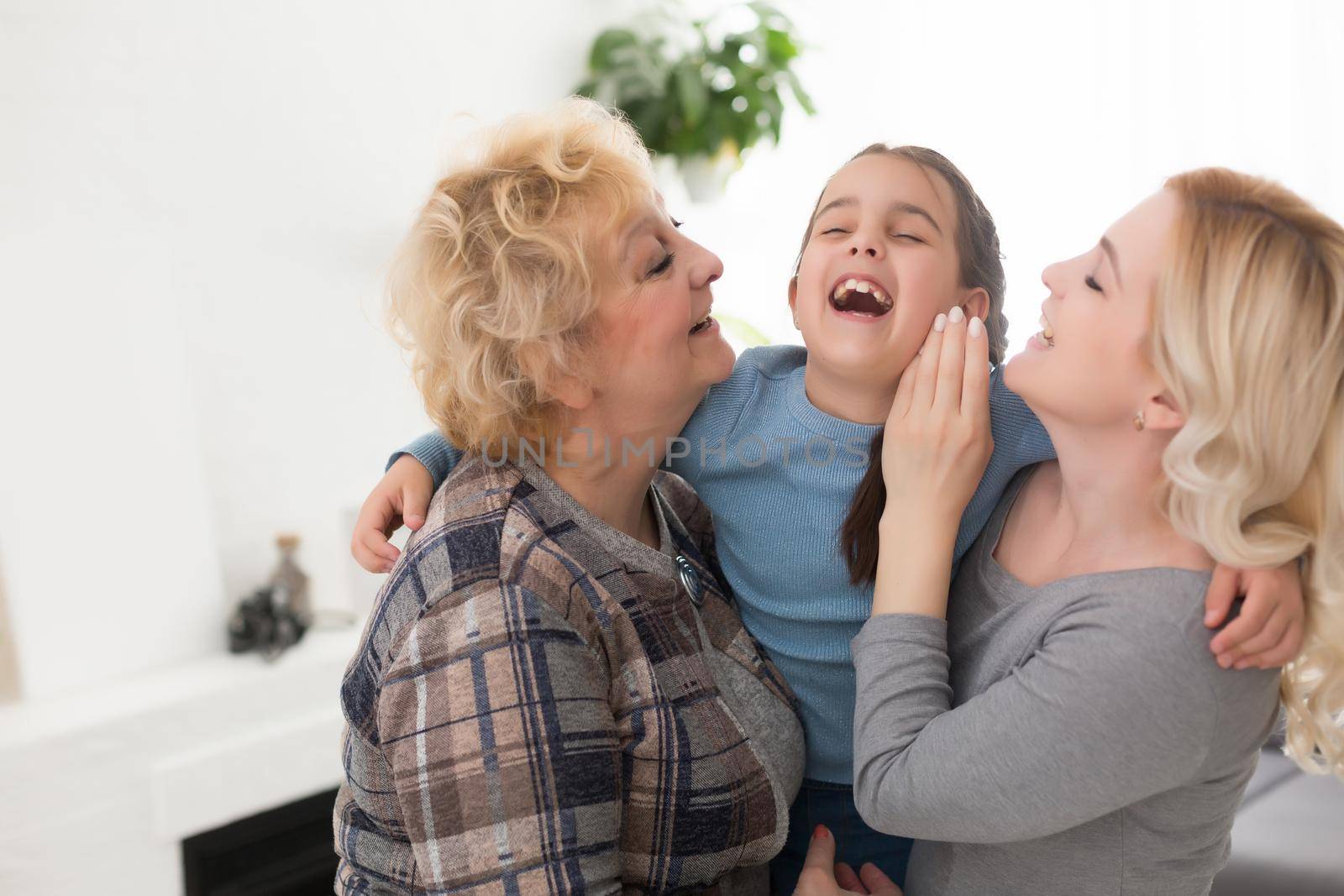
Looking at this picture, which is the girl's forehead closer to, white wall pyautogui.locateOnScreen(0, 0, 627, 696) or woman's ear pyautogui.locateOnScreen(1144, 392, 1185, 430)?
woman's ear pyautogui.locateOnScreen(1144, 392, 1185, 430)

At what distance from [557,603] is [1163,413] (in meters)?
0.66

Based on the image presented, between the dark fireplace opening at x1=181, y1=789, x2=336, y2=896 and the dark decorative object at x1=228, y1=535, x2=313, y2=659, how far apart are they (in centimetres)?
42

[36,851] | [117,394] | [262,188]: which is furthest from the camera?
[262,188]

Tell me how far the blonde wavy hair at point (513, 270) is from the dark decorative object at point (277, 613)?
1816 millimetres

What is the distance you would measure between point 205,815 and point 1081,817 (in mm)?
2354

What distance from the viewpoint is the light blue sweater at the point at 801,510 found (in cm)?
141

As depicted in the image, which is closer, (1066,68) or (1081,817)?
(1081,817)

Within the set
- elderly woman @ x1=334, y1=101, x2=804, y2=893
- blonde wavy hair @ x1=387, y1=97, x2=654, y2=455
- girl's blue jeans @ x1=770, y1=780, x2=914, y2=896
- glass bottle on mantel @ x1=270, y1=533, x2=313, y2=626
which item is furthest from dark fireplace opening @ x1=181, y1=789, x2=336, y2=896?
blonde wavy hair @ x1=387, y1=97, x2=654, y2=455

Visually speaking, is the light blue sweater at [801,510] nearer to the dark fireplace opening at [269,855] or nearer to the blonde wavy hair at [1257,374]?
the blonde wavy hair at [1257,374]

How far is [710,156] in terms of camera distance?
3.65 metres

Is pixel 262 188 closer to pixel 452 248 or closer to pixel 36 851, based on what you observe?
pixel 36 851

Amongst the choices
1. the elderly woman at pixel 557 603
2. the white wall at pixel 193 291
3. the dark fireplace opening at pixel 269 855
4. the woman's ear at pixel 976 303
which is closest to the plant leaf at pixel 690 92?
the white wall at pixel 193 291

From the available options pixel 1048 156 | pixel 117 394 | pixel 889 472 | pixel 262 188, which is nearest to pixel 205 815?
pixel 117 394

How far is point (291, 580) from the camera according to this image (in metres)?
3.03
